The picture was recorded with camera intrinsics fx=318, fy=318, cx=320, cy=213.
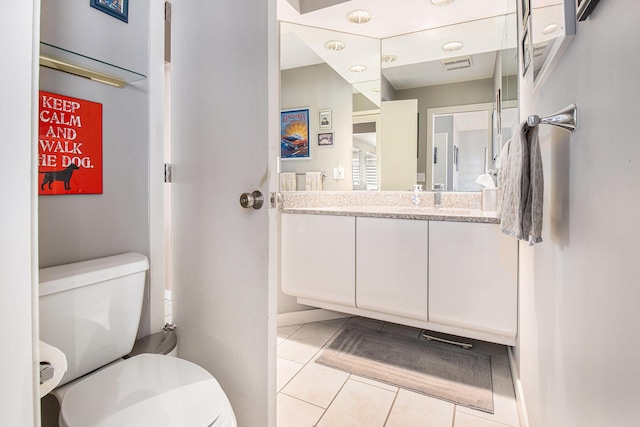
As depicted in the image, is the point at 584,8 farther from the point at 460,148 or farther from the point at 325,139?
the point at 325,139

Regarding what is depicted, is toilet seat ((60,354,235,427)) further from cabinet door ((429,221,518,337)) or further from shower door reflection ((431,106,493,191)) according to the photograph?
shower door reflection ((431,106,493,191))

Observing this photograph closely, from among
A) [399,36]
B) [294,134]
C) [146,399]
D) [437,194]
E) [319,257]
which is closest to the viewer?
[146,399]

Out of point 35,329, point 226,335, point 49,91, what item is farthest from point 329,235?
point 35,329

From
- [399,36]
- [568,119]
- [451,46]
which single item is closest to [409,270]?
[568,119]

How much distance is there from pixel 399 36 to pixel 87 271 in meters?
2.36

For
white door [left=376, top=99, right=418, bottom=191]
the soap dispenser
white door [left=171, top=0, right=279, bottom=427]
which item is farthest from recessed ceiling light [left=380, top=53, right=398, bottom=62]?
white door [left=171, top=0, right=279, bottom=427]

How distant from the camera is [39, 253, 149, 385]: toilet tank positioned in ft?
2.86

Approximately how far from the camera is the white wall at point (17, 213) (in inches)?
17.2

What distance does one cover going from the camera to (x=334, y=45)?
2.33 m

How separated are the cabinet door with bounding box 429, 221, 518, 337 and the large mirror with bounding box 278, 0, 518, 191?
2.12 ft

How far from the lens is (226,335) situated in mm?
1113

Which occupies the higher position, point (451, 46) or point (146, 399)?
point (451, 46)

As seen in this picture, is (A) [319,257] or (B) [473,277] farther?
(A) [319,257]

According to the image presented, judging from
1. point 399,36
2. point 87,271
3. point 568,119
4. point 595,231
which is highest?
point 399,36
